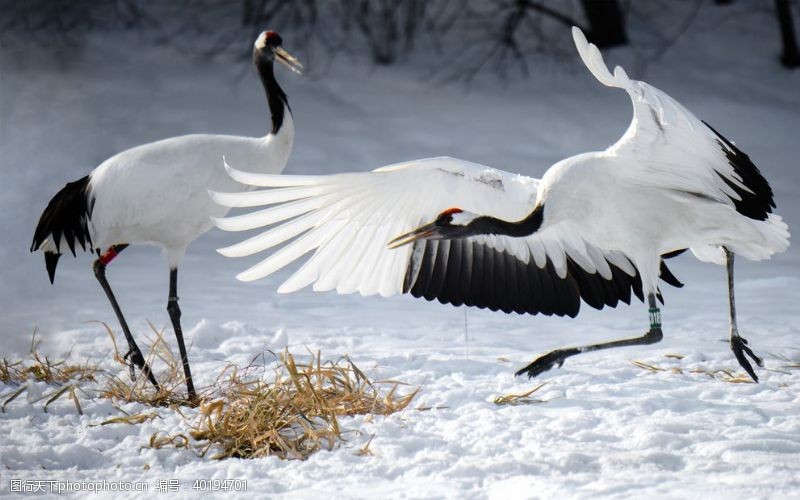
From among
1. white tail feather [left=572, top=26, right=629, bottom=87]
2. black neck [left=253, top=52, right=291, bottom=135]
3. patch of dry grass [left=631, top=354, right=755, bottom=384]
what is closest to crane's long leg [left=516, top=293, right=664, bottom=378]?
patch of dry grass [left=631, top=354, right=755, bottom=384]

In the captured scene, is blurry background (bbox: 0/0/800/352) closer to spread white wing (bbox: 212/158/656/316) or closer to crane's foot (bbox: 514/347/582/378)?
spread white wing (bbox: 212/158/656/316)

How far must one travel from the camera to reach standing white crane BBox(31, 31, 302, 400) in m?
4.29

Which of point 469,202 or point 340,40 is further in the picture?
point 340,40

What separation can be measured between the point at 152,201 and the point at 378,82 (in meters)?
5.58

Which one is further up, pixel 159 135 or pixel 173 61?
pixel 173 61

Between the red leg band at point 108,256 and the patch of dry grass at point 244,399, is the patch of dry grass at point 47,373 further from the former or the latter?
the red leg band at point 108,256

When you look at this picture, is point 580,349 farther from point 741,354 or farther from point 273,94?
point 273,94

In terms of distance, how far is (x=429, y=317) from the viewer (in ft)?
17.9

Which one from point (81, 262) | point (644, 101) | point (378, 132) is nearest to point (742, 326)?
point (644, 101)

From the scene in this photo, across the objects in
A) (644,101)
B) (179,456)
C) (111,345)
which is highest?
(644,101)

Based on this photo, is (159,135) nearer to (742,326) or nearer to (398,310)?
(398,310)

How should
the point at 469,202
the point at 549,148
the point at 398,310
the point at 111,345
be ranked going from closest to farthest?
the point at 469,202 < the point at 111,345 < the point at 398,310 < the point at 549,148

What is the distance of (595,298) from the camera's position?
4.20 m

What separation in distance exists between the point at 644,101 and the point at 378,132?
5772mm
